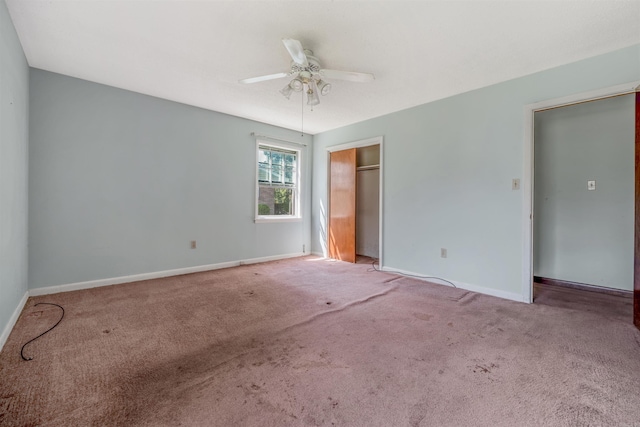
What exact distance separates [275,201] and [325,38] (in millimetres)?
3234

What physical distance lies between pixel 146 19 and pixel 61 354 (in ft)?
8.29

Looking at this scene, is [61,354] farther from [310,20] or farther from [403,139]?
[403,139]

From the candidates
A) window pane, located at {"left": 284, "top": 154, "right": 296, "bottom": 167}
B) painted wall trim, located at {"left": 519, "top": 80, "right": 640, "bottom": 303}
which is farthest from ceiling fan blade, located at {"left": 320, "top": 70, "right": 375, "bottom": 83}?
window pane, located at {"left": 284, "top": 154, "right": 296, "bottom": 167}

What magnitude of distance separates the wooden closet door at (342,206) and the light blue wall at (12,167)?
4.07 metres

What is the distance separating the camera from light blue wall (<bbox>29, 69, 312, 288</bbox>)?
9.82 feet

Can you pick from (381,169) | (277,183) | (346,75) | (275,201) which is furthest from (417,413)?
(277,183)

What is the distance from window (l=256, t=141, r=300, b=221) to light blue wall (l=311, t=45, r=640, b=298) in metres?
1.77

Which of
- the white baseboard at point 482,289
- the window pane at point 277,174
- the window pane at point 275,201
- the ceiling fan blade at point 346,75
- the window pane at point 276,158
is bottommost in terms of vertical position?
the white baseboard at point 482,289

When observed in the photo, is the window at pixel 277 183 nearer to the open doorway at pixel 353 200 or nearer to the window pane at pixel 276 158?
the window pane at pixel 276 158

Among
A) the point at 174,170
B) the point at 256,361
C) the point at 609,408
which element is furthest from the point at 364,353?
the point at 174,170

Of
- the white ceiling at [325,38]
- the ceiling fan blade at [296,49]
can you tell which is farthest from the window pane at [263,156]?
the ceiling fan blade at [296,49]

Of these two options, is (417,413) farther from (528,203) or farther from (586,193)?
(586,193)

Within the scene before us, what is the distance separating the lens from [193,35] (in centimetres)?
229

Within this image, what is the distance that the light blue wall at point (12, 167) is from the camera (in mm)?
1954
